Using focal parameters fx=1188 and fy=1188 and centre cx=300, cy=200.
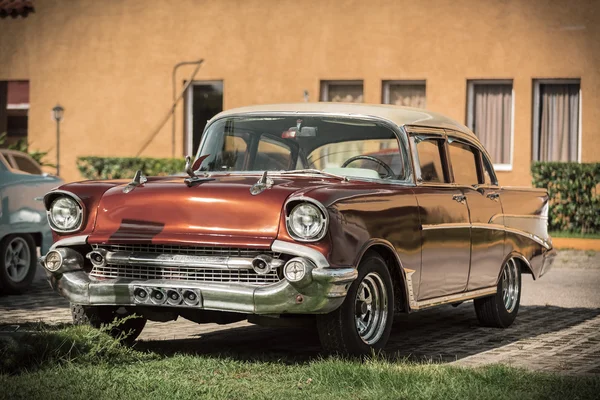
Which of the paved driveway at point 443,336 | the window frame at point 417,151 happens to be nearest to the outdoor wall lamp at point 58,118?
the paved driveway at point 443,336

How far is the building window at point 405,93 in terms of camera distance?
70.5ft

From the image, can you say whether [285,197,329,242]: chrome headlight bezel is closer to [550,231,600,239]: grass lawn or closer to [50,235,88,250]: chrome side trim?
[50,235,88,250]: chrome side trim

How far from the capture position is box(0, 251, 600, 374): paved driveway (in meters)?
7.78

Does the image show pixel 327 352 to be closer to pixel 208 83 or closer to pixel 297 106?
pixel 297 106

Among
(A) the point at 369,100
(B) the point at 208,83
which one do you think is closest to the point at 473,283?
(A) the point at 369,100

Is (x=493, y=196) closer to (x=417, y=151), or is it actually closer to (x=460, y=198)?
(x=460, y=198)

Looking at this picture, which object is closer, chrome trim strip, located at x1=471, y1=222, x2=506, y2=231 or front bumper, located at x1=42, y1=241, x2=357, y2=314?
front bumper, located at x1=42, y1=241, x2=357, y2=314

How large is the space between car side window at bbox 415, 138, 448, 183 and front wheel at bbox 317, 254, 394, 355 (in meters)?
1.12

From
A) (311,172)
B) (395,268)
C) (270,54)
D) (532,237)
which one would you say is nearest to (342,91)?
(270,54)

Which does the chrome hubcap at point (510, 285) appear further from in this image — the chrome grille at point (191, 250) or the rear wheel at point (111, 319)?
the chrome grille at point (191, 250)

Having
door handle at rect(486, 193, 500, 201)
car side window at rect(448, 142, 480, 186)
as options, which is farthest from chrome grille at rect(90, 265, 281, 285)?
door handle at rect(486, 193, 500, 201)

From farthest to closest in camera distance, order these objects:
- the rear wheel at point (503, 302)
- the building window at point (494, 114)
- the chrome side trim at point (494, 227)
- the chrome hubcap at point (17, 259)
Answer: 1. the building window at point (494, 114)
2. the chrome hubcap at point (17, 259)
3. the rear wheel at point (503, 302)
4. the chrome side trim at point (494, 227)

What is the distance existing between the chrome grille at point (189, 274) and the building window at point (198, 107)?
607 inches

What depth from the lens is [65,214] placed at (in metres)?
7.54
